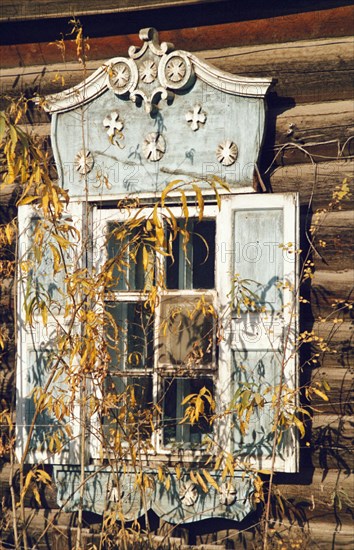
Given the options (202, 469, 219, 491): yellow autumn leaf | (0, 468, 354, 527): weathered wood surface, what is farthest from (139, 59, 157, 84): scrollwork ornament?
(0, 468, 354, 527): weathered wood surface

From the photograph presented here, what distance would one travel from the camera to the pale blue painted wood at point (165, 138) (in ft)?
16.6

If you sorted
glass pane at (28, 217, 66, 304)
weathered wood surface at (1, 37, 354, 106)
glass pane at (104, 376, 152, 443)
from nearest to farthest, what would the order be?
1. glass pane at (104, 376, 152, 443)
2. weathered wood surface at (1, 37, 354, 106)
3. glass pane at (28, 217, 66, 304)

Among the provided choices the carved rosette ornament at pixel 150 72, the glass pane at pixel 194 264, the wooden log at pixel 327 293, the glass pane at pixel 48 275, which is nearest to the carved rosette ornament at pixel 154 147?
the carved rosette ornament at pixel 150 72

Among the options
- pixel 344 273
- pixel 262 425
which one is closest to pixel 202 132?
pixel 344 273

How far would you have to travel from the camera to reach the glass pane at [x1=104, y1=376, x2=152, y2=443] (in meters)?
4.77

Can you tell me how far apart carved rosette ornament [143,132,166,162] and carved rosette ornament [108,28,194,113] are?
0.15 meters

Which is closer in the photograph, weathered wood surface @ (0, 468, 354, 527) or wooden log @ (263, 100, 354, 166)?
weathered wood surface @ (0, 468, 354, 527)

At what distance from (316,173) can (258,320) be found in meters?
0.84

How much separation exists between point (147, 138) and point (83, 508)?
6.70 ft

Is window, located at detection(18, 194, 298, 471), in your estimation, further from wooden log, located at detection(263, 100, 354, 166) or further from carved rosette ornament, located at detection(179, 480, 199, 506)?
wooden log, located at detection(263, 100, 354, 166)

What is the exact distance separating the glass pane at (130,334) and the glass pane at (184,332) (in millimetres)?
119

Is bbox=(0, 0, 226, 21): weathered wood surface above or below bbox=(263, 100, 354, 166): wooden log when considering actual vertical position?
above

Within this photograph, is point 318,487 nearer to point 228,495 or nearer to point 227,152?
point 228,495

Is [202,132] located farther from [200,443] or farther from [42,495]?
[42,495]
